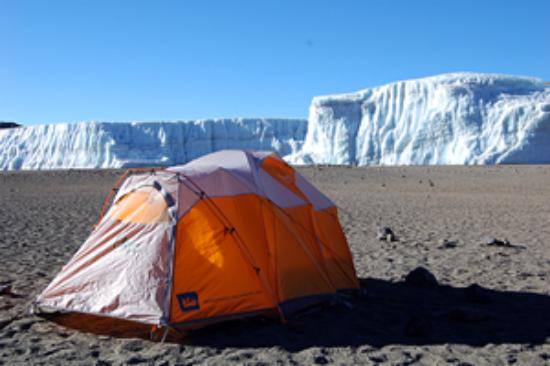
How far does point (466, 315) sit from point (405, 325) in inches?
29.2

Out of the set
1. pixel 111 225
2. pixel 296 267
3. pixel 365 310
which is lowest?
pixel 365 310

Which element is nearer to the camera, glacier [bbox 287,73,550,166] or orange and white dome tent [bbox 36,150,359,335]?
orange and white dome tent [bbox 36,150,359,335]

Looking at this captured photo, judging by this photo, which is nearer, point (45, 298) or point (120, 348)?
point (120, 348)

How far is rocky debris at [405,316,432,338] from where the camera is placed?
506 centimetres

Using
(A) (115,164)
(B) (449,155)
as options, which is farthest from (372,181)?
(A) (115,164)

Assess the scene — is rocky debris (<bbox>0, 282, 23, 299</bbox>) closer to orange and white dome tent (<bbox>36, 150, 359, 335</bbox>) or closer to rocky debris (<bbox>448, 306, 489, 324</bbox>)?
orange and white dome tent (<bbox>36, 150, 359, 335</bbox>)

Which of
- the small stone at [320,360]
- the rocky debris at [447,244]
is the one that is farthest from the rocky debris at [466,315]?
the rocky debris at [447,244]

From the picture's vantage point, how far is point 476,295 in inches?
247

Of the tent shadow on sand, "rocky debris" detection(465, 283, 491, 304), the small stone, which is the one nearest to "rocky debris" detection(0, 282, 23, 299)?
the tent shadow on sand

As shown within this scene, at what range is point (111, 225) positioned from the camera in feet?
19.2

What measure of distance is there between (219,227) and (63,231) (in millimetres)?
7961

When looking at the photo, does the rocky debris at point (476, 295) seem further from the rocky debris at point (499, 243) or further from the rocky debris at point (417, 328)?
the rocky debris at point (499, 243)

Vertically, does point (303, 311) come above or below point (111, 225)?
below

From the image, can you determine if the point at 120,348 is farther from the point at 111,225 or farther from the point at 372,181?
Result: the point at 372,181
